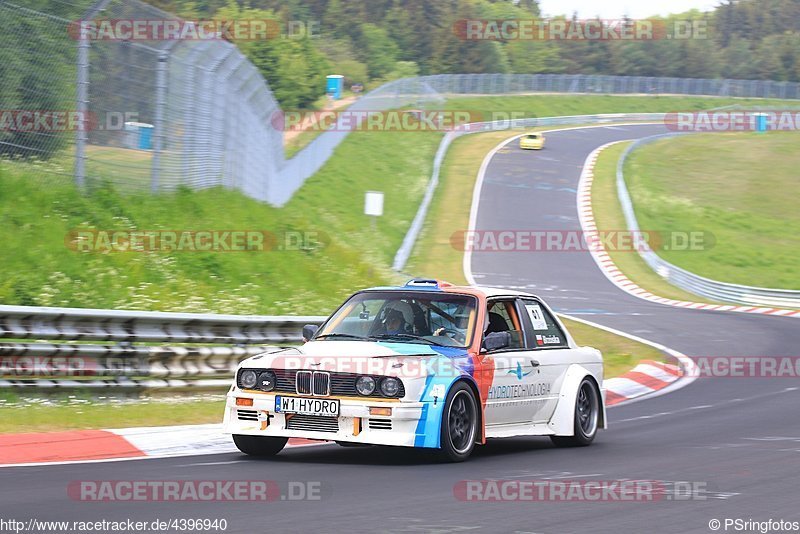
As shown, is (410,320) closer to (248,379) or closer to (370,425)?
(370,425)

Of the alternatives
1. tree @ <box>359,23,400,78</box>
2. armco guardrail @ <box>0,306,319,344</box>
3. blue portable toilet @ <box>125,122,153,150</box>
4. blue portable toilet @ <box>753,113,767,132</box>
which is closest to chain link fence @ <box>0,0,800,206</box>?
blue portable toilet @ <box>125,122,153,150</box>

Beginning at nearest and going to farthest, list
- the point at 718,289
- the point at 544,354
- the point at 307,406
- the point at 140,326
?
the point at 307,406, the point at 544,354, the point at 140,326, the point at 718,289

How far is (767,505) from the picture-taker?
7.31 metres

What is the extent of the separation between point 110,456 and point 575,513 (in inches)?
159

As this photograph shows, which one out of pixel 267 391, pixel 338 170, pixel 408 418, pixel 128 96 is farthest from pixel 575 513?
pixel 338 170

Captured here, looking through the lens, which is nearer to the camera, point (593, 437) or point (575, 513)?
point (575, 513)

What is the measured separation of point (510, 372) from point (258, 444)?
2158 millimetres

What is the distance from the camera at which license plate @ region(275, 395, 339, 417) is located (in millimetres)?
8859

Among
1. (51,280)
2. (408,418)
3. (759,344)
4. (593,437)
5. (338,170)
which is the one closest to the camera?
(408,418)

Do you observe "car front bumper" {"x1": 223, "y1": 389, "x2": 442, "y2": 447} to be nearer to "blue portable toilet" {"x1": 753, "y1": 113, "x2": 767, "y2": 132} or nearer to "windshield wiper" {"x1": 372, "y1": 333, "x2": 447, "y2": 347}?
"windshield wiper" {"x1": 372, "y1": 333, "x2": 447, "y2": 347}

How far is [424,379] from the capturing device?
29.1 feet

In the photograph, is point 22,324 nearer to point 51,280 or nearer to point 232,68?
point 51,280

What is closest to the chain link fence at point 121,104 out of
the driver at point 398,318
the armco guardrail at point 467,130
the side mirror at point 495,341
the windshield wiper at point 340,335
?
the windshield wiper at point 340,335

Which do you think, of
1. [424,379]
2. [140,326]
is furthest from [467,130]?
[424,379]
